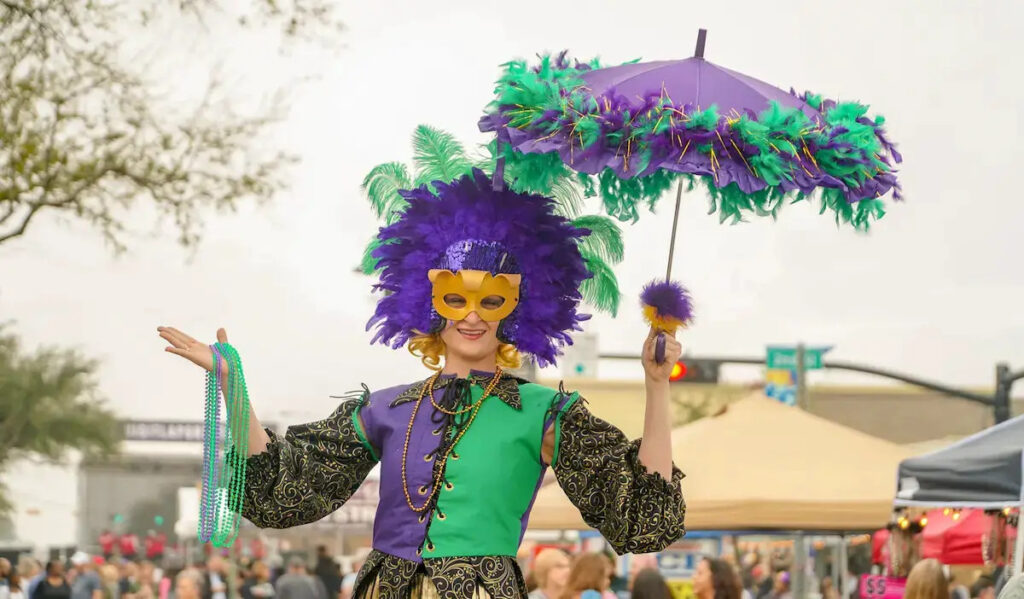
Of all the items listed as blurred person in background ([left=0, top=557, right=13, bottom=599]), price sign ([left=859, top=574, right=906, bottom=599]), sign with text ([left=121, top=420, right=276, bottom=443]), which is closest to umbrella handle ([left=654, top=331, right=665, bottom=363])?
price sign ([left=859, top=574, right=906, bottom=599])

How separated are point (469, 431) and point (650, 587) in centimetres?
446

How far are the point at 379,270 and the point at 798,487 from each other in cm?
775

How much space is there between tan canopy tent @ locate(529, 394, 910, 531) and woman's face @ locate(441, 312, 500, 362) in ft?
24.1

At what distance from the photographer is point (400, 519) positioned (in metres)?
4.16

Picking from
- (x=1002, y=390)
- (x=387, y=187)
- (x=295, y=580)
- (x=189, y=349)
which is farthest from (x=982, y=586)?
(x=189, y=349)

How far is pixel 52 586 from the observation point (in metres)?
17.2

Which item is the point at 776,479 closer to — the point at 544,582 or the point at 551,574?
the point at 544,582

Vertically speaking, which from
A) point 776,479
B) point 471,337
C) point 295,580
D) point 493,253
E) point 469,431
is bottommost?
point 295,580

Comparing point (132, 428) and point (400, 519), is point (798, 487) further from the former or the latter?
point (132, 428)

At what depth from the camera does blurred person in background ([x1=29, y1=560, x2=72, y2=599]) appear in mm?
17031

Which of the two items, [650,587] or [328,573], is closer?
[650,587]

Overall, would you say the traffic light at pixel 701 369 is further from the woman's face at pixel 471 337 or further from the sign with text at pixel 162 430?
the sign with text at pixel 162 430

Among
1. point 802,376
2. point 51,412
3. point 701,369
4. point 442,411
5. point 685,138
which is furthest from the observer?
point 51,412

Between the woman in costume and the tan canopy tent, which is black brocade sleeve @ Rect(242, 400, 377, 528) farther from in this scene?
the tan canopy tent
